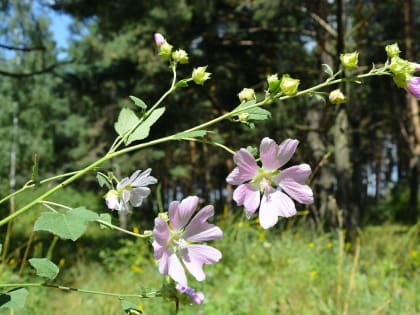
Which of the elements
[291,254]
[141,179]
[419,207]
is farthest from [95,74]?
[419,207]

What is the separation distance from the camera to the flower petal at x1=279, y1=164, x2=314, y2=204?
521 mm

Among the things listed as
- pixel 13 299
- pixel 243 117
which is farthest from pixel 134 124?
pixel 13 299

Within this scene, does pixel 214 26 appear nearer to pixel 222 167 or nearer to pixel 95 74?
pixel 95 74

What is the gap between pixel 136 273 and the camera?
9.21 ft

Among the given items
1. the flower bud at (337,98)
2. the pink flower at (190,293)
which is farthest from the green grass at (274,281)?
the flower bud at (337,98)

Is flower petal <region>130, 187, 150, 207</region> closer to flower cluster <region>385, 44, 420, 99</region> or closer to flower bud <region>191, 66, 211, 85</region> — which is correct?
flower bud <region>191, 66, 211, 85</region>

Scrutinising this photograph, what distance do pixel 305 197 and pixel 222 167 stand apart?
13.4 metres

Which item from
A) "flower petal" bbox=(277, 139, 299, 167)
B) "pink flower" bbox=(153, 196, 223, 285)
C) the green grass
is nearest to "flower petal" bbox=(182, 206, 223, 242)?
"pink flower" bbox=(153, 196, 223, 285)

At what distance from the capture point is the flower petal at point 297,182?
0.52 metres

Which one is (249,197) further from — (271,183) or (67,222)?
(67,222)

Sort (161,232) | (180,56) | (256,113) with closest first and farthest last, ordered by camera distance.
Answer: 1. (161,232)
2. (256,113)
3. (180,56)

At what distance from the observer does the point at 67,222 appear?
463 mm

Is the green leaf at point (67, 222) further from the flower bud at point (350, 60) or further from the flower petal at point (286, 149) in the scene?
the flower bud at point (350, 60)

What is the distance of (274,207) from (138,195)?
177 mm
